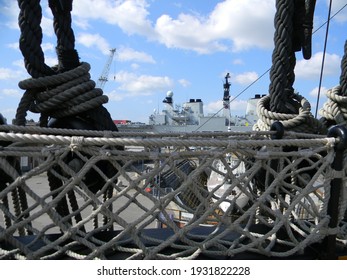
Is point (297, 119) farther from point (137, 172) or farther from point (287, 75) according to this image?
point (137, 172)

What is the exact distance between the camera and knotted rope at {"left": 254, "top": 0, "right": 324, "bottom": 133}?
66.8 inches

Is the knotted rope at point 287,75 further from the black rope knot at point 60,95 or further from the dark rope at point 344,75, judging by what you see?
the black rope knot at point 60,95

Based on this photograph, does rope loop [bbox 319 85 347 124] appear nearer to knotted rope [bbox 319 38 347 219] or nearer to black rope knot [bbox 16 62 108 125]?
knotted rope [bbox 319 38 347 219]

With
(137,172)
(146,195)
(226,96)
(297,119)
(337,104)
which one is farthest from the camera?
(226,96)

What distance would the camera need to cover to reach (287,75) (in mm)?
1767

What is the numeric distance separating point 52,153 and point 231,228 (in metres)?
0.65

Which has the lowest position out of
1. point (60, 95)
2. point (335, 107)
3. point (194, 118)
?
point (60, 95)

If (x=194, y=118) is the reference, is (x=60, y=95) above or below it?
Result: below

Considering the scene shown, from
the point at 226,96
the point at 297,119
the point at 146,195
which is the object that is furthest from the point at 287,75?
the point at 226,96

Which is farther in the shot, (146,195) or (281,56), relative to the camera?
(281,56)

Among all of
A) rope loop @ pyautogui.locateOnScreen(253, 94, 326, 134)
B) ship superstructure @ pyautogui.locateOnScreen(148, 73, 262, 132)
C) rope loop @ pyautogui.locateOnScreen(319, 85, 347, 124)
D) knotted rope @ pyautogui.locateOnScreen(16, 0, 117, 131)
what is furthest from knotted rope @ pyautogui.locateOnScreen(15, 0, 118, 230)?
ship superstructure @ pyautogui.locateOnScreen(148, 73, 262, 132)

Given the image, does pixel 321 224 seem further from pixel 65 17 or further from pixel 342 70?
pixel 342 70

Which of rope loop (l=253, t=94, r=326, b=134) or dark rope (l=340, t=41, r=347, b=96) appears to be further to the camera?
dark rope (l=340, t=41, r=347, b=96)

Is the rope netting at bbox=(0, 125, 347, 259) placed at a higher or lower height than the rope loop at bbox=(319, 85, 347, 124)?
lower
